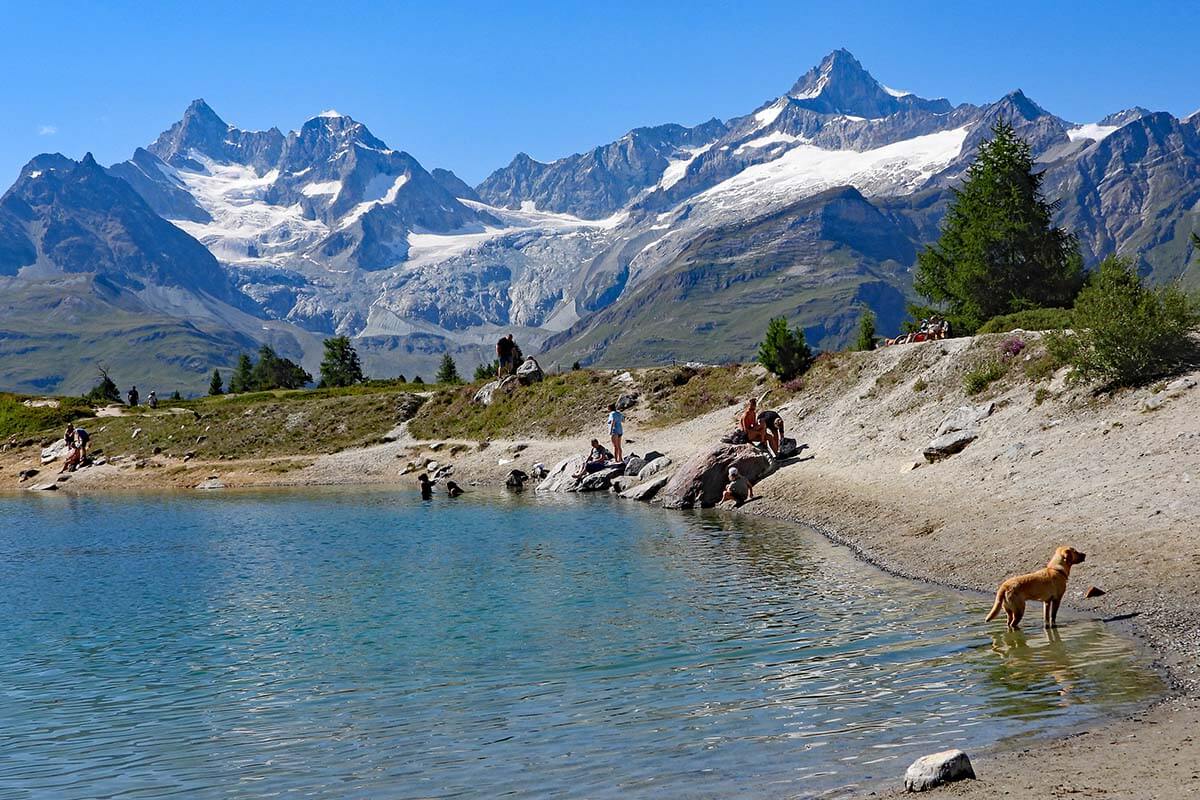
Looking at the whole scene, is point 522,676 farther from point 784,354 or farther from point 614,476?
point 784,354

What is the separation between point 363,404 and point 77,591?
61349mm

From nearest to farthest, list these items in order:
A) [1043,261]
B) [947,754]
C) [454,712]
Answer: [947,754] < [454,712] < [1043,261]

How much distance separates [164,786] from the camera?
14.9 meters

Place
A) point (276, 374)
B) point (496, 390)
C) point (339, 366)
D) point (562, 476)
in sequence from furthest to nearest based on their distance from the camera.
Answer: point (276, 374) → point (339, 366) → point (496, 390) → point (562, 476)

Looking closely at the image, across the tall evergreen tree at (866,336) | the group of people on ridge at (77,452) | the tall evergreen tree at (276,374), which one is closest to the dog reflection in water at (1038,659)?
the tall evergreen tree at (866,336)

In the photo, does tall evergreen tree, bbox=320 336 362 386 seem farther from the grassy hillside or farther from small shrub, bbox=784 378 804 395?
small shrub, bbox=784 378 804 395

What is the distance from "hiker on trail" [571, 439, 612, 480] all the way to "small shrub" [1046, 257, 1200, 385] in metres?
28.1

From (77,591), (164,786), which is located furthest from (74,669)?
(77,591)

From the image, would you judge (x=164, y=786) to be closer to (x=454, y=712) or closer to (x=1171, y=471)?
(x=454, y=712)

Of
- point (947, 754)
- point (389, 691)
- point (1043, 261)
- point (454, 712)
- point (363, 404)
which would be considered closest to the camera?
point (947, 754)

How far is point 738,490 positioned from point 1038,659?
2945 cm

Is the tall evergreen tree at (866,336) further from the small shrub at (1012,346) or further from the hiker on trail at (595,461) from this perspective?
the hiker on trail at (595,461)

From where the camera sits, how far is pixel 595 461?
205 ft

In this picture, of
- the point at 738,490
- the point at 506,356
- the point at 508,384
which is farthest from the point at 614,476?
the point at 506,356
